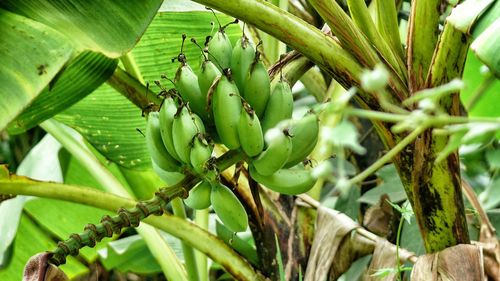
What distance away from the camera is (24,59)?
72 centimetres

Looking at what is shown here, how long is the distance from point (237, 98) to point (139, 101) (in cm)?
26

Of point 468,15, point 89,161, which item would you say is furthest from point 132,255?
point 468,15

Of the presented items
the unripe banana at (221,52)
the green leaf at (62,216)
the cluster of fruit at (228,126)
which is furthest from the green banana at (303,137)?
the green leaf at (62,216)

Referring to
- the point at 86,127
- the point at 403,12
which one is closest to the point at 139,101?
the point at 86,127

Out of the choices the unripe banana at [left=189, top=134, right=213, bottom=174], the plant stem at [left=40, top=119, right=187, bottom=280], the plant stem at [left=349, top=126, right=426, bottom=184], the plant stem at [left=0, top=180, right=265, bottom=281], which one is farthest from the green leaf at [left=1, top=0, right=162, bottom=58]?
the plant stem at [left=40, top=119, right=187, bottom=280]

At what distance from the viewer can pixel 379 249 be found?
948 millimetres

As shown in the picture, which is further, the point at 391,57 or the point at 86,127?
the point at 86,127

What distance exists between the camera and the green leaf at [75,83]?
2.96ft

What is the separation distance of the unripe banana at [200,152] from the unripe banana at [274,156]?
5cm

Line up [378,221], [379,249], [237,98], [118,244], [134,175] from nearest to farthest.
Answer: [237,98], [379,249], [378,221], [134,175], [118,244]

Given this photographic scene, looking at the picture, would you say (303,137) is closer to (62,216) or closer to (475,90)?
(475,90)

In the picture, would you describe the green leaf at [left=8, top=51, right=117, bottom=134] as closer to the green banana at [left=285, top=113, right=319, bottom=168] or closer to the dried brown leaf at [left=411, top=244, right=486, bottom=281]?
the green banana at [left=285, top=113, right=319, bottom=168]

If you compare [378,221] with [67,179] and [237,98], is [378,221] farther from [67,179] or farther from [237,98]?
[67,179]

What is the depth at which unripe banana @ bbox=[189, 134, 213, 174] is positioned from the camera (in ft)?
2.39
